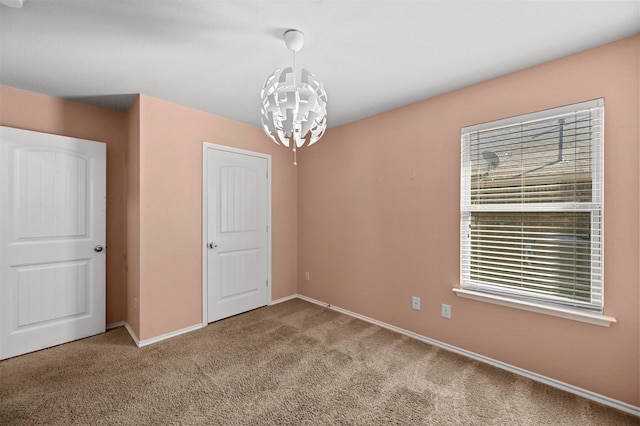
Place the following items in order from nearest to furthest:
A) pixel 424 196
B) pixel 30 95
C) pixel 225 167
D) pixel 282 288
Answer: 1. pixel 30 95
2. pixel 424 196
3. pixel 225 167
4. pixel 282 288

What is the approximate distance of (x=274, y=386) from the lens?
2.06 metres

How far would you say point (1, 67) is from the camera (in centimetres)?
212

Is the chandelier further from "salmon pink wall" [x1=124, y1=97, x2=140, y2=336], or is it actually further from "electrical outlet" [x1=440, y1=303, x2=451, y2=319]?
"electrical outlet" [x1=440, y1=303, x2=451, y2=319]

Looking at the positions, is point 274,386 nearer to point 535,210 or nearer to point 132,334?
point 132,334

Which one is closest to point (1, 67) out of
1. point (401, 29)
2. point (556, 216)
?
point (401, 29)

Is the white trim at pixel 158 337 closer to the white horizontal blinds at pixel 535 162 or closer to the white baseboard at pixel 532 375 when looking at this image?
the white baseboard at pixel 532 375

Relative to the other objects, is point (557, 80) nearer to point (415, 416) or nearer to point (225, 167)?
point (415, 416)

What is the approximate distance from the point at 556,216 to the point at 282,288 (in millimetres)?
3145

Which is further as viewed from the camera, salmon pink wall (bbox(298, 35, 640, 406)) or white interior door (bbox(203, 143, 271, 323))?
white interior door (bbox(203, 143, 271, 323))

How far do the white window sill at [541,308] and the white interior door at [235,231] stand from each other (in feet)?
7.74

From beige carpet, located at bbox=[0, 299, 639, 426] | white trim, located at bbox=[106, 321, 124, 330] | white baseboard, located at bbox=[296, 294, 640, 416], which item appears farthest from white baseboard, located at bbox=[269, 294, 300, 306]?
white trim, located at bbox=[106, 321, 124, 330]

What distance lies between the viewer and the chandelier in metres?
1.59

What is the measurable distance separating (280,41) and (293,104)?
23.1 inches

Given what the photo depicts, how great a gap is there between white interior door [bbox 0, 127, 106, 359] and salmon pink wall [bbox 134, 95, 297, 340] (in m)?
0.43
